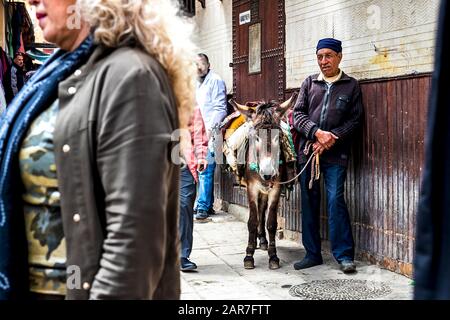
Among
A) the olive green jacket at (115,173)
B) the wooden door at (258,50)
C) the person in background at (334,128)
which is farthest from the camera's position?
the wooden door at (258,50)

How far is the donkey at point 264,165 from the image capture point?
21.7 feet

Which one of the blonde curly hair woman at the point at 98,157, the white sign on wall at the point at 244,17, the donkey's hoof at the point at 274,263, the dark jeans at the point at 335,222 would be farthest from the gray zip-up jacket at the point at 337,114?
the blonde curly hair woman at the point at 98,157

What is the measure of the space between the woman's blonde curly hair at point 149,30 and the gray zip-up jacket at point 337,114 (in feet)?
15.0

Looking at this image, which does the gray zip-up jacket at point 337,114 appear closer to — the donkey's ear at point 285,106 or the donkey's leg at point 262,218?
the donkey's ear at point 285,106

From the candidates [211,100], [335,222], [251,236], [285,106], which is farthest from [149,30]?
[211,100]

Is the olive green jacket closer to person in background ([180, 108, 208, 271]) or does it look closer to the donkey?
person in background ([180, 108, 208, 271])

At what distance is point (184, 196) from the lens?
6.48 meters

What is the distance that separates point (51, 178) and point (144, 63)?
0.46 meters

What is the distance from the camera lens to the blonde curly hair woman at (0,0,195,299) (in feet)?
5.56

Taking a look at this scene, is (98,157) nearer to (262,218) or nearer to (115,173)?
(115,173)

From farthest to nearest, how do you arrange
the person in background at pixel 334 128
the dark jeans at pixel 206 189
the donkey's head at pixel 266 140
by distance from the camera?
the dark jeans at pixel 206 189
the donkey's head at pixel 266 140
the person in background at pixel 334 128

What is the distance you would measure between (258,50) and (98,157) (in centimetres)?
758

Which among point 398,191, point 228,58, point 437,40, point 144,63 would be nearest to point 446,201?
point 437,40

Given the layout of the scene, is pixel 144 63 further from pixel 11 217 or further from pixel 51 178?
pixel 11 217
